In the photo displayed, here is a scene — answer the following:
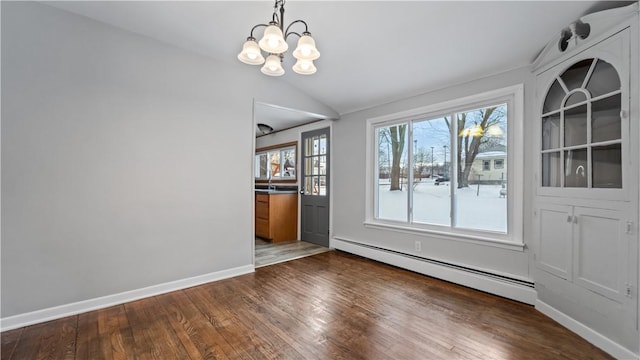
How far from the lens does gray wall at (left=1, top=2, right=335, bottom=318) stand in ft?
7.09

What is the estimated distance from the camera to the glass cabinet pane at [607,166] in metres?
1.87

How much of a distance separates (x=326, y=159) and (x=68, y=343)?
12.2 ft

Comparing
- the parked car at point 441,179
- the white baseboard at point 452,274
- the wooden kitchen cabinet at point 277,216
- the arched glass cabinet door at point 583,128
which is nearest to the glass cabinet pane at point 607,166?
the arched glass cabinet door at point 583,128

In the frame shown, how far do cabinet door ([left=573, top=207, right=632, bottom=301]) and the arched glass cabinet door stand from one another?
235 millimetres

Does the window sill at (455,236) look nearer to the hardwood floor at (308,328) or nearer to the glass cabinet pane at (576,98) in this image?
the hardwood floor at (308,328)

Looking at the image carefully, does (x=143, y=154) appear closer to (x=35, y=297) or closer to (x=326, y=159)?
(x=35, y=297)

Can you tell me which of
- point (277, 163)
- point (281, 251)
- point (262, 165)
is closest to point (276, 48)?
point (281, 251)

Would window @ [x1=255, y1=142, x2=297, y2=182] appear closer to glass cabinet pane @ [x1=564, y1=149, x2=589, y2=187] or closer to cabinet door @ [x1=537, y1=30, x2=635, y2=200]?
cabinet door @ [x1=537, y1=30, x2=635, y2=200]

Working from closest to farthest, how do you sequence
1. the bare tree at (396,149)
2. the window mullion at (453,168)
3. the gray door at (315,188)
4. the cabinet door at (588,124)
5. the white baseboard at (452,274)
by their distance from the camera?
the cabinet door at (588,124) < the white baseboard at (452,274) < the window mullion at (453,168) < the bare tree at (396,149) < the gray door at (315,188)

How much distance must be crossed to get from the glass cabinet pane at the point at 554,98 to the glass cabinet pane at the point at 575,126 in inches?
5.2

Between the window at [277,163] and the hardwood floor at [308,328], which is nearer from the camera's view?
the hardwood floor at [308,328]

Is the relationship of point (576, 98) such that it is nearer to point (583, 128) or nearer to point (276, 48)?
point (583, 128)

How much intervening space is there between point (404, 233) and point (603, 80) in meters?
2.39

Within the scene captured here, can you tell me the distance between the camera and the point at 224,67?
3234mm
